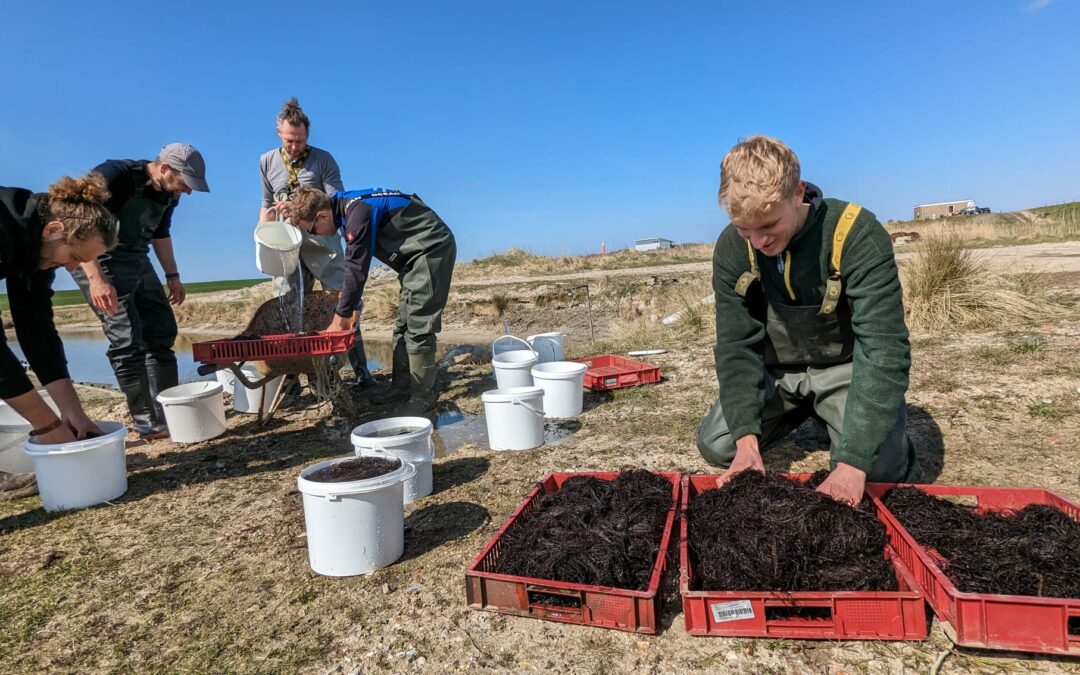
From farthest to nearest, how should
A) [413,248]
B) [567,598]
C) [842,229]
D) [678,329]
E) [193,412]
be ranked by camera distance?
[678,329] < [413,248] < [193,412] < [842,229] < [567,598]

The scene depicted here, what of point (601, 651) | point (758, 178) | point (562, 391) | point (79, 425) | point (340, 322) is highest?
point (758, 178)

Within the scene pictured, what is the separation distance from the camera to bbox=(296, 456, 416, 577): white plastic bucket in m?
2.28

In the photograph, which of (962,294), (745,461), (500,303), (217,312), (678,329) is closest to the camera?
(745,461)

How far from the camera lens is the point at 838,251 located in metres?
2.43

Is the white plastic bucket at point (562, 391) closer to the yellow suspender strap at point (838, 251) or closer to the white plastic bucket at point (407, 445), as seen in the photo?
the white plastic bucket at point (407, 445)

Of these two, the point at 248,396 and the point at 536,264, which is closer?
the point at 248,396

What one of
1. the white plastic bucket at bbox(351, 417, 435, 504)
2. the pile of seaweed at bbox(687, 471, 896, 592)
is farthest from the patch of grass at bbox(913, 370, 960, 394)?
the white plastic bucket at bbox(351, 417, 435, 504)

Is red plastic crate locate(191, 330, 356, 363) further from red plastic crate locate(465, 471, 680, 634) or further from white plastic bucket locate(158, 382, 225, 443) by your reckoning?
red plastic crate locate(465, 471, 680, 634)

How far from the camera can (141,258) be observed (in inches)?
173

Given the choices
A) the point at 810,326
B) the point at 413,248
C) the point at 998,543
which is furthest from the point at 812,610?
the point at 413,248

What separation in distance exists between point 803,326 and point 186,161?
401cm

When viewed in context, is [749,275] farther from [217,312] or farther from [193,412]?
[217,312]

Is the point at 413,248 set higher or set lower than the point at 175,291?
higher

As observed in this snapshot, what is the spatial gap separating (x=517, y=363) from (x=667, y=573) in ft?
8.71
